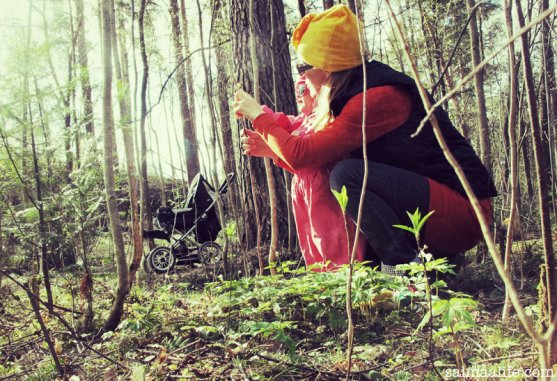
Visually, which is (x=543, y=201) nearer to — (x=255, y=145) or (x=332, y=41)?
(x=332, y=41)

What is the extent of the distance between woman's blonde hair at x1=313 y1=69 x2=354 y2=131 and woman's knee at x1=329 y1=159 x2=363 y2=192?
0.22 metres

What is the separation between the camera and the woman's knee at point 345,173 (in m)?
2.04

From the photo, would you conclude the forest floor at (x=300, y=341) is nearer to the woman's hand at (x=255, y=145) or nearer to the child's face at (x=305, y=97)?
the woman's hand at (x=255, y=145)

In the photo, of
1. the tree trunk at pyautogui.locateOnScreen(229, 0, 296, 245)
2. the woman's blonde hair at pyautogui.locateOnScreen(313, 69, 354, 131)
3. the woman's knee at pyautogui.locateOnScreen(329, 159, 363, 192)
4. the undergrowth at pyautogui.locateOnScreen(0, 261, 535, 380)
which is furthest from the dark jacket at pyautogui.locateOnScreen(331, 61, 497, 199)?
the tree trunk at pyautogui.locateOnScreen(229, 0, 296, 245)

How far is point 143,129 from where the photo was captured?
6.79 ft

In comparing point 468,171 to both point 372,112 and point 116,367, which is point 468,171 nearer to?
point 372,112

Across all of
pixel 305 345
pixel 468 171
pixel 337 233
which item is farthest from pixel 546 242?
pixel 337 233

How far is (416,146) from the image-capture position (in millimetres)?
2123

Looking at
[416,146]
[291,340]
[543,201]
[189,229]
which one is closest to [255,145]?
[416,146]

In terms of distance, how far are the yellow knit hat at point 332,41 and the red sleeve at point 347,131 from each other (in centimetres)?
21

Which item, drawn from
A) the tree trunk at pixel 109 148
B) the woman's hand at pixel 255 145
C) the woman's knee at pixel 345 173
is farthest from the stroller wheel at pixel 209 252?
the tree trunk at pixel 109 148

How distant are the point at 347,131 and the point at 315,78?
0.46 meters

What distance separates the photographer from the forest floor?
1226 millimetres

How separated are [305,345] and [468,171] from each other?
114cm
